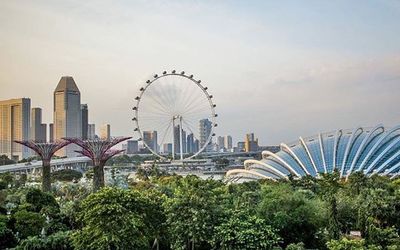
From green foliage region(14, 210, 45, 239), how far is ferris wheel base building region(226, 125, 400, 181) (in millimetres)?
34875

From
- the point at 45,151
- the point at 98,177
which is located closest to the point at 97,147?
the point at 98,177

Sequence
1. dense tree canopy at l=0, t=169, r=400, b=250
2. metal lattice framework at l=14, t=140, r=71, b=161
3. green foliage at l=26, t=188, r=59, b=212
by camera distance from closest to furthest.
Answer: dense tree canopy at l=0, t=169, r=400, b=250, green foliage at l=26, t=188, r=59, b=212, metal lattice framework at l=14, t=140, r=71, b=161

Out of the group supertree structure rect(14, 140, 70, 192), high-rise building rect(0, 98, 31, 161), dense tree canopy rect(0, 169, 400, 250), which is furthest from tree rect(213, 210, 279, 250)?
high-rise building rect(0, 98, 31, 161)

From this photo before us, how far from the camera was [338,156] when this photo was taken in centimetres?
6500

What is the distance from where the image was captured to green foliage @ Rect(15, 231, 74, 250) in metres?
27.2

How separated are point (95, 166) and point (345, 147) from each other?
37.0 m

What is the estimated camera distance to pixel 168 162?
11450cm

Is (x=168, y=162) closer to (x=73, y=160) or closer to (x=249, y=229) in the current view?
(x=73, y=160)

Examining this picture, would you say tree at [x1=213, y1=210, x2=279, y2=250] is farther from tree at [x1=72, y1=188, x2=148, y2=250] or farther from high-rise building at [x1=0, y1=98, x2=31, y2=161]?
high-rise building at [x1=0, y1=98, x2=31, y2=161]

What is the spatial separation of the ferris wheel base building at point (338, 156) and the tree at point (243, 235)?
1346 inches

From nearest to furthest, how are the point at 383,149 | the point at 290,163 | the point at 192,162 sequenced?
1. the point at 383,149
2. the point at 290,163
3. the point at 192,162

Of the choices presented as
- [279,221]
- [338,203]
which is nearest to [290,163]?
[338,203]

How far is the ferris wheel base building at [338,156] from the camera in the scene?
6153 centimetres

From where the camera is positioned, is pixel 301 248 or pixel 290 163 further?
pixel 290 163
